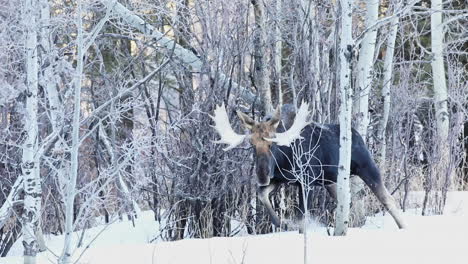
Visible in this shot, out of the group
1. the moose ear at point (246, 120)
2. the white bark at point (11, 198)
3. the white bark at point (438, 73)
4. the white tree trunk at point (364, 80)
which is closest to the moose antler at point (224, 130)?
the moose ear at point (246, 120)

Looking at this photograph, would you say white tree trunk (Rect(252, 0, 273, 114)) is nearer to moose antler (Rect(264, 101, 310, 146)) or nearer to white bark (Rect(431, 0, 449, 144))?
moose antler (Rect(264, 101, 310, 146))

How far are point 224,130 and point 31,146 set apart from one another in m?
2.99

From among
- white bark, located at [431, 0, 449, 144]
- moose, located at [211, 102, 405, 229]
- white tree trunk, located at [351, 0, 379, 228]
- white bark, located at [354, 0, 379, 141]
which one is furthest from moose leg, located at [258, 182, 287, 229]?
white bark, located at [431, 0, 449, 144]

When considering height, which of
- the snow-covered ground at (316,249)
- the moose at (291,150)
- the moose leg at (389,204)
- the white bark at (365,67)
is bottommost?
the snow-covered ground at (316,249)

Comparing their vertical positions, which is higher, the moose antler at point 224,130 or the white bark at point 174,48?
the white bark at point 174,48

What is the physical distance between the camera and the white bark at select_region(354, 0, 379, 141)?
10305mm

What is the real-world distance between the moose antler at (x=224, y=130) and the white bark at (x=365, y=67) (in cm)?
160

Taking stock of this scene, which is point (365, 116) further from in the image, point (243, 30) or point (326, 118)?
point (243, 30)

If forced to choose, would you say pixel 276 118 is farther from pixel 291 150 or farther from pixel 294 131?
pixel 291 150

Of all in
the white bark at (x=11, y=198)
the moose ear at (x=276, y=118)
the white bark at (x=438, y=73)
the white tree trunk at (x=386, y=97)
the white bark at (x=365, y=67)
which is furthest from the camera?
the white bark at (x=438, y=73)

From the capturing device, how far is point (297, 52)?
11.0m

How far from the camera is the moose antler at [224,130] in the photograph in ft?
32.2

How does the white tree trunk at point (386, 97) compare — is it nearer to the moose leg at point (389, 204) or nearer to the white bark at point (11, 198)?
the moose leg at point (389, 204)

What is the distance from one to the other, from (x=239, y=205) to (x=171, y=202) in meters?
0.93
